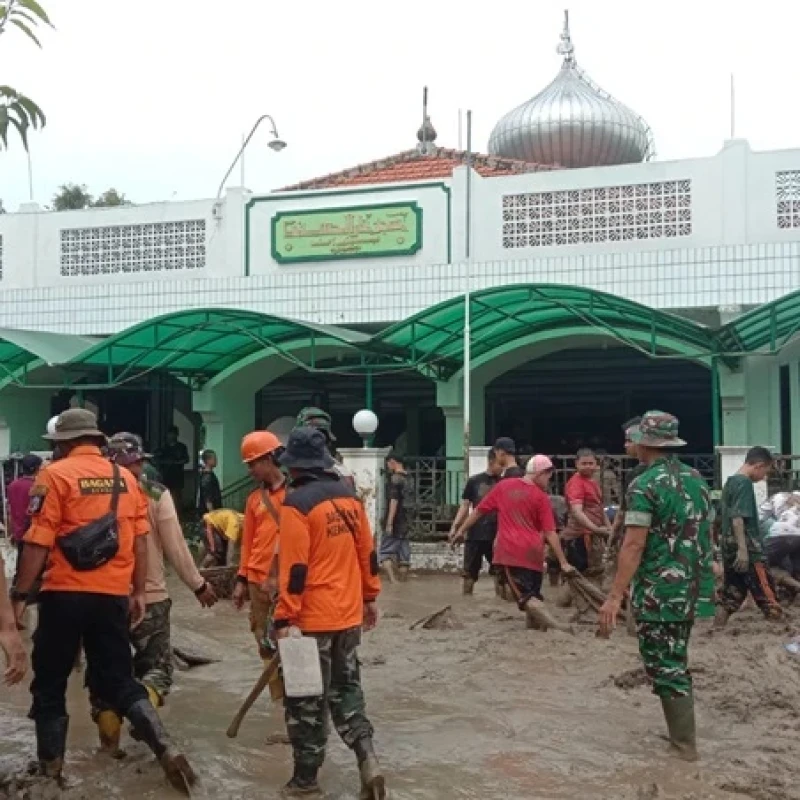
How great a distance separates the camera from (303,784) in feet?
15.1

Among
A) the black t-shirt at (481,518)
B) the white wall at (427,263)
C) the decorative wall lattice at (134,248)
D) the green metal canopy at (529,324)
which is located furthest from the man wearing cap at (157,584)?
the decorative wall lattice at (134,248)

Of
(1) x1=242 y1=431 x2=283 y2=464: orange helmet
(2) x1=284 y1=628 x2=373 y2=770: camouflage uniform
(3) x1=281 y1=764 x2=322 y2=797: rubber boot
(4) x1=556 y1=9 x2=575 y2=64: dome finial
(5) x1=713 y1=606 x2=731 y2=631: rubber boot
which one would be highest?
(4) x1=556 y1=9 x2=575 y2=64: dome finial

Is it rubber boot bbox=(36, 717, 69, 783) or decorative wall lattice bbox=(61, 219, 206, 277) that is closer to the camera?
rubber boot bbox=(36, 717, 69, 783)

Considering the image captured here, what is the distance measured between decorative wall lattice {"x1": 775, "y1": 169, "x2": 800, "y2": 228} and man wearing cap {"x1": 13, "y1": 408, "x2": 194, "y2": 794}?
11562 mm

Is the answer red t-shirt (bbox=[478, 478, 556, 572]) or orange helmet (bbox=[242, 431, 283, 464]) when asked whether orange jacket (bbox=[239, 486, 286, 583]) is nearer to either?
orange helmet (bbox=[242, 431, 283, 464])

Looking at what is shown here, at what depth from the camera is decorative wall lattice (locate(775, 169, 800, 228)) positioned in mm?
14016

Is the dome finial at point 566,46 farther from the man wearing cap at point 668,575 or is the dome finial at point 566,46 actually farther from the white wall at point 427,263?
the man wearing cap at point 668,575

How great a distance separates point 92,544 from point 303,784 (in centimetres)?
139

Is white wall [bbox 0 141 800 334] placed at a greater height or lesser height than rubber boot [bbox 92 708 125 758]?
greater

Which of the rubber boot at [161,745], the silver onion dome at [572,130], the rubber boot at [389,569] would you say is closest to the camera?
the rubber boot at [161,745]

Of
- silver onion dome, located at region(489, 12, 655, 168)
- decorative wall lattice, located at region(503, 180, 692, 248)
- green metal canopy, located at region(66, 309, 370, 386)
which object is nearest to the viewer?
green metal canopy, located at region(66, 309, 370, 386)

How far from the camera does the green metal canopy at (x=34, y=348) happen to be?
48.2 ft

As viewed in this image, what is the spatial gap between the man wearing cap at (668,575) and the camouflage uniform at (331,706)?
1305mm

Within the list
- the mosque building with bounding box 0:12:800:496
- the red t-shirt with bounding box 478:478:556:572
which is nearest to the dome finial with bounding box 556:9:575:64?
the mosque building with bounding box 0:12:800:496
